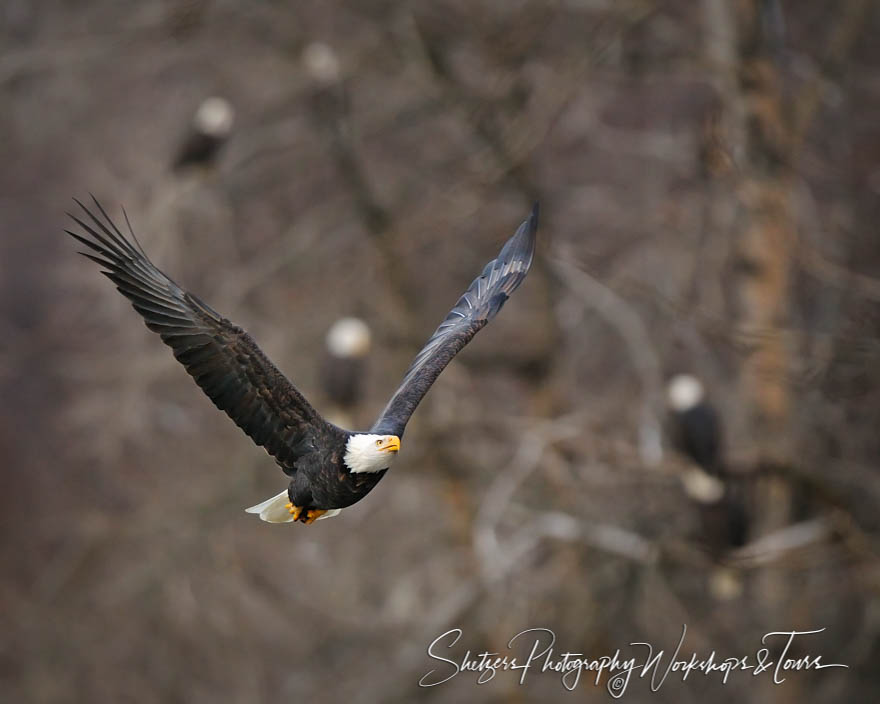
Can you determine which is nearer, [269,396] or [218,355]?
[218,355]

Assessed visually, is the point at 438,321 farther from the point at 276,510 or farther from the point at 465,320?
A: the point at 276,510

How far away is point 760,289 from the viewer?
8.29 meters

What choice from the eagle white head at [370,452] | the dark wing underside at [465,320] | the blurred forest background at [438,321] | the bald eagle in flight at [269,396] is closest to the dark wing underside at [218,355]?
the bald eagle in flight at [269,396]

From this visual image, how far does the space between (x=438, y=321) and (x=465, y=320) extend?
163 inches

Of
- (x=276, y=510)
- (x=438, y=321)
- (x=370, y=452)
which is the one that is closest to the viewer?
(x=370, y=452)

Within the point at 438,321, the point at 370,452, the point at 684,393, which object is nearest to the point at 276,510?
the point at 370,452

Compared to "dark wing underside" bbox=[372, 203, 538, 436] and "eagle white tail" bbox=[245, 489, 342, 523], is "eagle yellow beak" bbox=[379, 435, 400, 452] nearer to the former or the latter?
"dark wing underside" bbox=[372, 203, 538, 436]

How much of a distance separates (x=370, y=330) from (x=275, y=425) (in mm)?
5238

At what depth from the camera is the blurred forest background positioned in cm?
819

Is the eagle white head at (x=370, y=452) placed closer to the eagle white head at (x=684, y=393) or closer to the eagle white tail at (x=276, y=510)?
the eagle white tail at (x=276, y=510)

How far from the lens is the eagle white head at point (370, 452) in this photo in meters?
4.49

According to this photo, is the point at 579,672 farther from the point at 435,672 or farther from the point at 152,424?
the point at 152,424

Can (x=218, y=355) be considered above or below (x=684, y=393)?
above

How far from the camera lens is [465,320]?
545 centimetres
